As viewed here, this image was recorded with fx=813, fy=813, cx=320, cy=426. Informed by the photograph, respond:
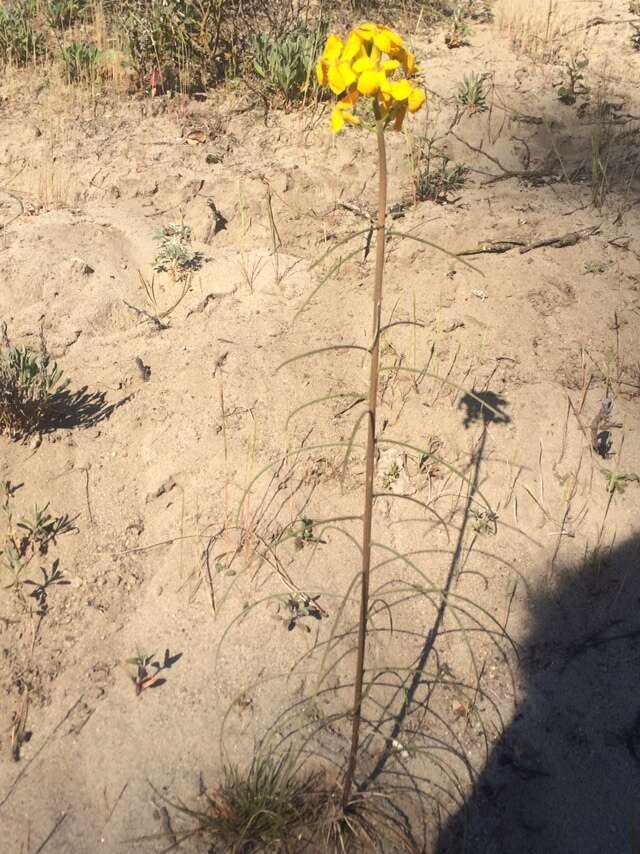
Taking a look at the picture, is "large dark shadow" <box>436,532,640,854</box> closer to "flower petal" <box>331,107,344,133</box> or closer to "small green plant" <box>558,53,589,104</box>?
"flower petal" <box>331,107,344,133</box>

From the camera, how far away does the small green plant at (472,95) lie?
5.26m

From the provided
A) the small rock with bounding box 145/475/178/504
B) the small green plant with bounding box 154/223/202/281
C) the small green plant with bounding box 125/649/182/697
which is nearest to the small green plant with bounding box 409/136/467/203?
the small green plant with bounding box 154/223/202/281

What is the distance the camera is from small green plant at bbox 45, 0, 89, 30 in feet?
20.2

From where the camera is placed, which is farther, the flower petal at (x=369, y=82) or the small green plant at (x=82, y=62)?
the small green plant at (x=82, y=62)

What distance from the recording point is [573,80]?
17.6 feet

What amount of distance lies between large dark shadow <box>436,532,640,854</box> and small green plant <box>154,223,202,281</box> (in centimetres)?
248

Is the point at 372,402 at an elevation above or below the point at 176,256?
above

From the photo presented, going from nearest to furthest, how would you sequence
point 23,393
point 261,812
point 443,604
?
point 261,812, point 443,604, point 23,393

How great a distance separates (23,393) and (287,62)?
10.3 ft

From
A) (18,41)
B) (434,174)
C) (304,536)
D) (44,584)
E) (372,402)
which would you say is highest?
(18,41)

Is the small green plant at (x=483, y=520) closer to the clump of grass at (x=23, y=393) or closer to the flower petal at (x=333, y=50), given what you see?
the clump of grass at (x=23, y=393)

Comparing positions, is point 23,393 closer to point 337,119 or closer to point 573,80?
point 337,119

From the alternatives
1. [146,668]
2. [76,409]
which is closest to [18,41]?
[76,409]

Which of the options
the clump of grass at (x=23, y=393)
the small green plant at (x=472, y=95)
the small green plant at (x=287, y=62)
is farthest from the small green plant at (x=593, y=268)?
the clump of grass at (x=23, y=393)
